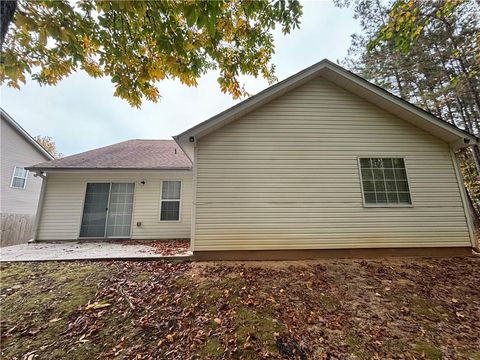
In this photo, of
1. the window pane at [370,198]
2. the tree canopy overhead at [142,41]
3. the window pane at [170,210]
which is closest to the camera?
the tree canopy overhead at [142,41]

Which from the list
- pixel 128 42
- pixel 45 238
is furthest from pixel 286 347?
A: pixel 45 238

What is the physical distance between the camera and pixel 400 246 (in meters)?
5.88

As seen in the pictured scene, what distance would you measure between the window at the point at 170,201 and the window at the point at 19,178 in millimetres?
10667

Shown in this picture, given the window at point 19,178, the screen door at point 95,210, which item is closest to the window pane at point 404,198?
the screen door at point 95,210

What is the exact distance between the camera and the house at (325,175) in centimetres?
587

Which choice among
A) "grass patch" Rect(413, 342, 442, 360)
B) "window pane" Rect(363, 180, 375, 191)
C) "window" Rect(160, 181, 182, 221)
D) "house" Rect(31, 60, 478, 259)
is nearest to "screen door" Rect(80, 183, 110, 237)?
"window" Rect(160, 181, 182, 221)

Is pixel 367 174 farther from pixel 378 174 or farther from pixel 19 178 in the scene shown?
pixel 19 178

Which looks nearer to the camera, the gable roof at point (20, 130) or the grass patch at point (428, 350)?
the grass patch at point (428, 350)

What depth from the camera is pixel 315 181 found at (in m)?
6.14

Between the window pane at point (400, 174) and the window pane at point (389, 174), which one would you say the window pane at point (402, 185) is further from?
the window pane at point (389, 174)

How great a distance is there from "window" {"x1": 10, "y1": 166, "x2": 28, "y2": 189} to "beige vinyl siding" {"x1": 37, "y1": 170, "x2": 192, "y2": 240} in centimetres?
670

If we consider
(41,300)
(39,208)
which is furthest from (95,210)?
(41,300)

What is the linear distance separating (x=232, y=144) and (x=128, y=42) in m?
3.39

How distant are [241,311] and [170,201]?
21.1ft
